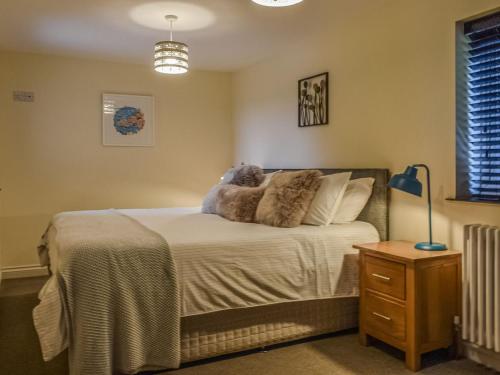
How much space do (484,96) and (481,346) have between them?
1.38 meters

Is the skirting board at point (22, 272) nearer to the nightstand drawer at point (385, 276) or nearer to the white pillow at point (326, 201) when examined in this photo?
the white pillow at point (326, 201)

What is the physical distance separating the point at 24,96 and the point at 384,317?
3.93 metres

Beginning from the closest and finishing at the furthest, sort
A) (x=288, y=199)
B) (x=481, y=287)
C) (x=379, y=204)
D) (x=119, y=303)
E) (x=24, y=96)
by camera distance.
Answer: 1. (x=119, y=303)
2. (x=481, y=287)
3. (x=288, y=199)
4. (x=379, y=204)
5. (x=24, y=96)

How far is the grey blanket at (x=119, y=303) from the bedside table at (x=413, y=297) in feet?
3.83

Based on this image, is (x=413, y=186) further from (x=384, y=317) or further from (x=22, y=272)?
(x=22, y=272)

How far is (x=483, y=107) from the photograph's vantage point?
240 centimetres

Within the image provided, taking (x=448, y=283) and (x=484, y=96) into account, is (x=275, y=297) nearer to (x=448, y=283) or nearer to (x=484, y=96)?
(x=448, y=283)

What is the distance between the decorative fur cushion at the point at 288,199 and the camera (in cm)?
280

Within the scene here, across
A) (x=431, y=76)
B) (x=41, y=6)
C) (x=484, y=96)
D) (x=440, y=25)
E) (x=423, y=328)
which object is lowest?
(x=423, y=328)

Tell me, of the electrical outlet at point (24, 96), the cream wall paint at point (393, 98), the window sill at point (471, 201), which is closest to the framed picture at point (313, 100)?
the cream wall paint at point (393, 98)

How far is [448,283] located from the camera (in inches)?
93.1

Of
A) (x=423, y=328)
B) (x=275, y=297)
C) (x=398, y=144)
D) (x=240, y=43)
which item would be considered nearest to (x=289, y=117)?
(x=240, y=43)

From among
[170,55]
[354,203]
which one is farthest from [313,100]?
[170,55]

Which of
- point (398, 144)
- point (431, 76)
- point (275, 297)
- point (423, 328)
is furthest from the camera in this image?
point (398, 144)
